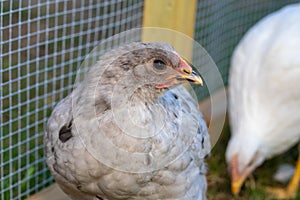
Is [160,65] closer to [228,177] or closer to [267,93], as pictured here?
[267,93]

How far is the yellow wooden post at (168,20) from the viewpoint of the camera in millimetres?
3058

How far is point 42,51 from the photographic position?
3.38m

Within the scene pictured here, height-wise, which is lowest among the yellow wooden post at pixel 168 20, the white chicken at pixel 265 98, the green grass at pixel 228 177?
the green grass at pixel 228 177

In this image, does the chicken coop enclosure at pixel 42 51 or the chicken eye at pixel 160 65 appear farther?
the chicken coop enclosure at pixel 42 51

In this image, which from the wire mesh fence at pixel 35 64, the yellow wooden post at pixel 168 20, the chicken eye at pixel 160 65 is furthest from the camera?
the yellow wooden post at pixel 168 20

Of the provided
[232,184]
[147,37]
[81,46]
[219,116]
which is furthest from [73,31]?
[232,184]

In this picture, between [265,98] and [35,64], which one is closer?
[265,98]

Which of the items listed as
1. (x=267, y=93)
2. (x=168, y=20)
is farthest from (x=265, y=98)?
(x=168, y=20)

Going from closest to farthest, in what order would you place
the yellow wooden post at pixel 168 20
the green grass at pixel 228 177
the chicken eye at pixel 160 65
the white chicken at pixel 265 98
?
1. the chicken eye at pixel 160 65
2. the yellow wooden post at pixel 168 20
3. the white chicken at pixel 265 98
4. the green grass at pixel 228 177

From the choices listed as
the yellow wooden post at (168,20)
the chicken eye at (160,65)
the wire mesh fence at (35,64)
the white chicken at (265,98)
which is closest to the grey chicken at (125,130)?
the chicken eye at (160,65)

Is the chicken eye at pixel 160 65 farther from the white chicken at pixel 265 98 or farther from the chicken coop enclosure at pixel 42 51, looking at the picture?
the white chicken at pixel 265 98

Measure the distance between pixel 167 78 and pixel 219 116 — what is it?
48.8 inches

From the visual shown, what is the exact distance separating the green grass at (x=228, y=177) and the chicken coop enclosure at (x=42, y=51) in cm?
40

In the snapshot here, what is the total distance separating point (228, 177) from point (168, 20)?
940 millimetres
